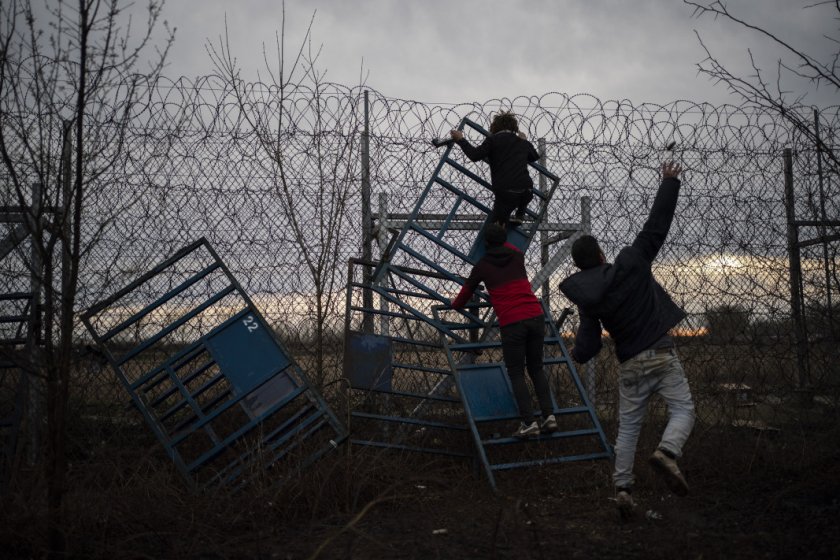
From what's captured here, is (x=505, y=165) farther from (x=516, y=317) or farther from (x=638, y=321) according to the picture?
(x=638, y=321)

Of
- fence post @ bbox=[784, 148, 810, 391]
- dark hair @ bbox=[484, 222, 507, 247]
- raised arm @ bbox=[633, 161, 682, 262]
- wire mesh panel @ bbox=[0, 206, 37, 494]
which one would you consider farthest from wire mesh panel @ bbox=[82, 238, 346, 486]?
fence post @ bbox=[784, 148, 810, 391]

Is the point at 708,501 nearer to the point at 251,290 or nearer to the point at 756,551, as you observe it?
the point at 756,551

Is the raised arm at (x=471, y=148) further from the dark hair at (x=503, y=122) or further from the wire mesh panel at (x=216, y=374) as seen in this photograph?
the wire mesh panel at (x=216, y=374)

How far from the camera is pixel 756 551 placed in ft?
11.3

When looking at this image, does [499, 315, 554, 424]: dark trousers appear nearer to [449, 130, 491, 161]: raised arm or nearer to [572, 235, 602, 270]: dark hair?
[572, 235, 602, 270]: dark hair

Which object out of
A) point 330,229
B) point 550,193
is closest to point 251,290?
point 330,229

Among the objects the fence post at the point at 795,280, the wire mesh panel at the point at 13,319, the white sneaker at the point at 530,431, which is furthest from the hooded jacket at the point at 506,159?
the wire mesh panel at the point at 13,319

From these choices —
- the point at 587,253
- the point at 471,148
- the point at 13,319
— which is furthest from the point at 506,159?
the point at 13,319

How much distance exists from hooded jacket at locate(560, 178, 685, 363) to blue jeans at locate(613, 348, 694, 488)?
87 millimetres

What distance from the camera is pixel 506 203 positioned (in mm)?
5664

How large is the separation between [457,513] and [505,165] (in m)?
2.65

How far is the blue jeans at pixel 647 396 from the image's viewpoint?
398 cm

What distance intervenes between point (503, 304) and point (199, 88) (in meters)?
2.84

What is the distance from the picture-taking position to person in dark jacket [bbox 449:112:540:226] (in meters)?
5.59
